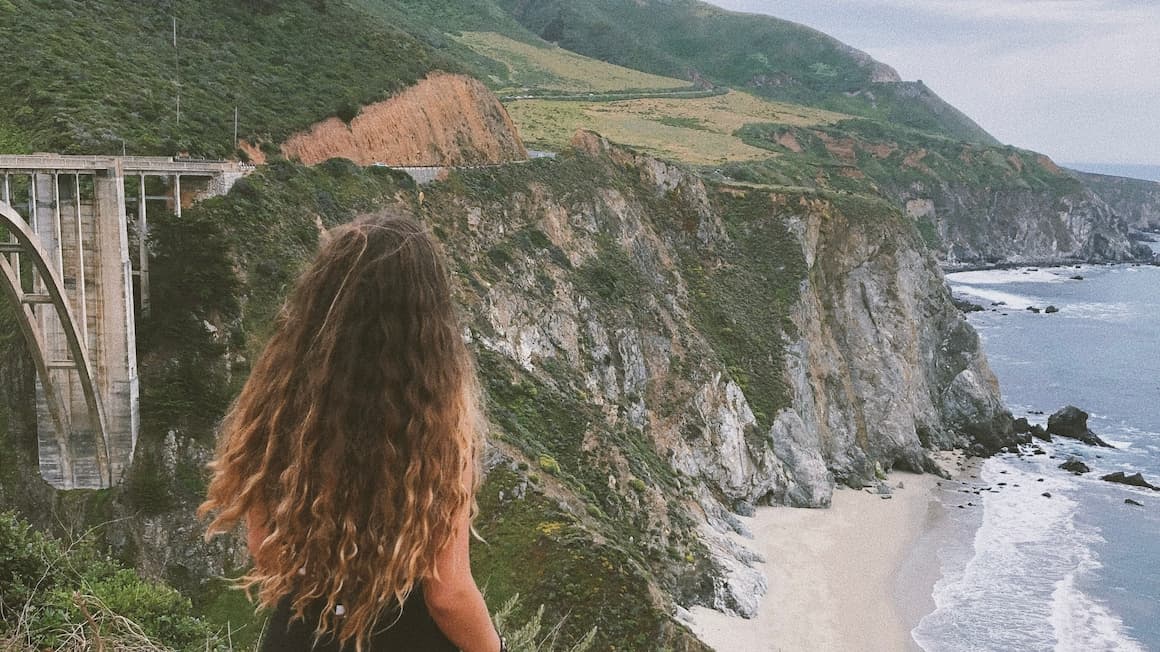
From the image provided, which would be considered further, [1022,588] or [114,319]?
[1022,588]

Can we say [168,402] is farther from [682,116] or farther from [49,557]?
[682,116]

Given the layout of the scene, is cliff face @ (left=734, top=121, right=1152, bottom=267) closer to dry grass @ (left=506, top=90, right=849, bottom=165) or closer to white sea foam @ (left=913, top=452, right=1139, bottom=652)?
dry grass @ (left=506, top=90, right=849, bottom=165)

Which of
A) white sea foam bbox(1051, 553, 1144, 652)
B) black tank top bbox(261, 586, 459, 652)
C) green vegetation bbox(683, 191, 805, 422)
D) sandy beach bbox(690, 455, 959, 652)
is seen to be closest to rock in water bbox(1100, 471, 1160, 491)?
sandy beach bbox(690, 455, 959, 652)

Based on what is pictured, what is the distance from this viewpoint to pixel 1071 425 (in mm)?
58500

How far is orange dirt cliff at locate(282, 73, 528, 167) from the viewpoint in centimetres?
3884

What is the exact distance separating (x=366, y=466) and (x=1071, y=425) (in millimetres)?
64446

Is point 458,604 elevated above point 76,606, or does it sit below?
above

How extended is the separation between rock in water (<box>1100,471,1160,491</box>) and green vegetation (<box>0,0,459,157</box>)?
43.8 metres

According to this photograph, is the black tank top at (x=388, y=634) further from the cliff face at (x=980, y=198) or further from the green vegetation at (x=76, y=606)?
the cliff face at (x=980, y=198)

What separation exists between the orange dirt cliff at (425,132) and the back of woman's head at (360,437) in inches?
1359

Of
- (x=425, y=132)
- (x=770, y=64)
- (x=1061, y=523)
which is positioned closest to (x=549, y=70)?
(x=425, y=132)

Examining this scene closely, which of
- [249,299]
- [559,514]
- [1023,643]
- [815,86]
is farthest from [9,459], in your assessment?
[815,86]

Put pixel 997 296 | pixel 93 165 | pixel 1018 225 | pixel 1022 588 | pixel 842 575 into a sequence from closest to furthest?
pixel 93 165
pixel 1022 588
pixel 842 575
pixel 997 296
pixel 1018 225

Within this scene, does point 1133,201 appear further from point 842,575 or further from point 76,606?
point 76,606
